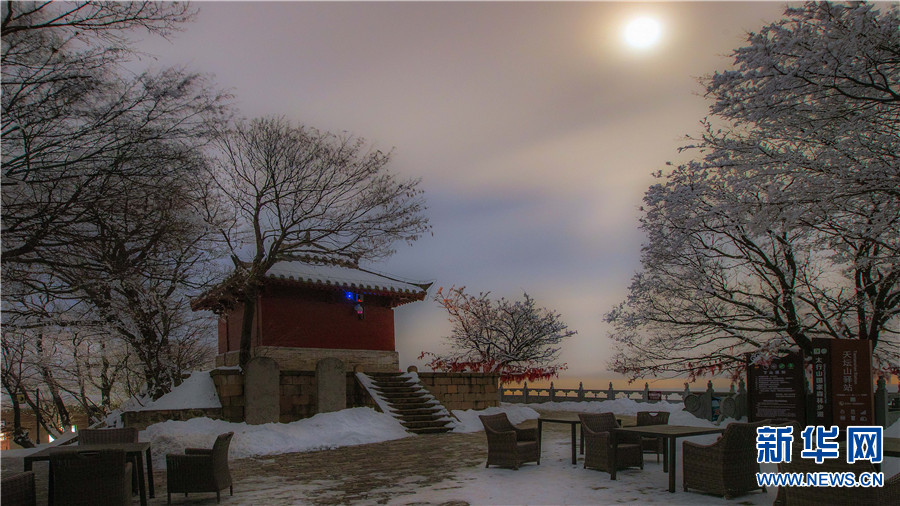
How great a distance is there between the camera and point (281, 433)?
551 inches

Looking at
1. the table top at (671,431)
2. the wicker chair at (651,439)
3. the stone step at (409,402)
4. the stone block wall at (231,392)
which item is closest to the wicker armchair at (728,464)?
the table top at (671,431)

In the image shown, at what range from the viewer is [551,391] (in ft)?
98.4

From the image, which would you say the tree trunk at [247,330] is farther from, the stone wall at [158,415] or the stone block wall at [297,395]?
the stone wall at [158,415]

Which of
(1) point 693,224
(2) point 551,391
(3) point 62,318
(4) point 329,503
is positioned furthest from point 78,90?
(2) point 551,391

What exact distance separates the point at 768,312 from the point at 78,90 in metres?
13.4

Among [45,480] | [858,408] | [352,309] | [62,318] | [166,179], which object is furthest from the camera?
[352,309]

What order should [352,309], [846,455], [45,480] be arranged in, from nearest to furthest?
[846,455] → [45,480] → [352,309]

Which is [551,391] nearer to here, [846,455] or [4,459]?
[4,459]

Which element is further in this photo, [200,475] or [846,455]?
[200,475]

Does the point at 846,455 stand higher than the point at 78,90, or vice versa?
the point at 78,90

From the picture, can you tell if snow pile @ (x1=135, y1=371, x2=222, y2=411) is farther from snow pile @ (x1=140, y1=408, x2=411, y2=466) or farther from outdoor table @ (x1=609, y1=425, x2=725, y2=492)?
outdoor table @ (x1=609, y1=425, x2=725, y2=492)

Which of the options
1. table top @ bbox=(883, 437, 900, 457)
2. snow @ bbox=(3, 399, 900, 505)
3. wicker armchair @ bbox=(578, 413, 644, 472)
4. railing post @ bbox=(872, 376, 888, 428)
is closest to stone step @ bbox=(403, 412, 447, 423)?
snow @ bbox=(3, 399, 900, 505)

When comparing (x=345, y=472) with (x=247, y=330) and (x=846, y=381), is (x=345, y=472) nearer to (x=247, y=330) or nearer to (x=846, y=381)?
(x=247, y=330)

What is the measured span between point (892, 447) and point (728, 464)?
6.18 feet
